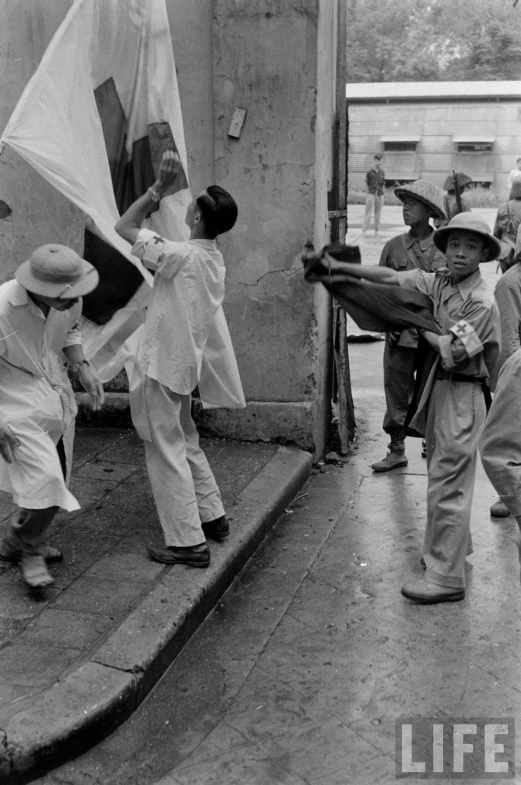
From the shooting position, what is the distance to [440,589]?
437 centimetres

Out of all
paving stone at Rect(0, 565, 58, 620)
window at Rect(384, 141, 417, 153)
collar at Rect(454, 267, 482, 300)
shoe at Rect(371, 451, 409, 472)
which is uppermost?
collar at Rect(454, 267, 482, 300)

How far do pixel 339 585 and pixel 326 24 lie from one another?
12.0 ft

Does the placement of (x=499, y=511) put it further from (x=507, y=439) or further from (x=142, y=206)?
(x=142, y=206)

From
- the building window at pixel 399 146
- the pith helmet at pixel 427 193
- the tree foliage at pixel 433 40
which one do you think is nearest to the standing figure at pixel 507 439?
the pith helmet at pixel 427 193

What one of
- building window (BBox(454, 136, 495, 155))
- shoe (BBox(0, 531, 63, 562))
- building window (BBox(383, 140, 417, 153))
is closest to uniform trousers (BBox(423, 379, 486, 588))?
shoe (BBox(0, 531, 63, 562))

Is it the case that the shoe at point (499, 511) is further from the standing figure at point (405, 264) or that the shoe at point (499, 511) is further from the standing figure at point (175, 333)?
the standing figure at point (175, 333)

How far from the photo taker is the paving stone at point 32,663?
342 cm

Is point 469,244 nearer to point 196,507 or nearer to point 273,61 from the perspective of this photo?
point 196,507

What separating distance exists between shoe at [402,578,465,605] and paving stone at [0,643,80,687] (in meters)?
1.66

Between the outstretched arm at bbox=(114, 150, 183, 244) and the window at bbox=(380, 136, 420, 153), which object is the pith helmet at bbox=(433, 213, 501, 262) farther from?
the window at bbox=(380, 136, 420, 153)

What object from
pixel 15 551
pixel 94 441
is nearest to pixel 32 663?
pixel 15 551

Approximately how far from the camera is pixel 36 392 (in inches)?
159

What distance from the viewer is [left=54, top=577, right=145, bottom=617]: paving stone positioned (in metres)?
3.97

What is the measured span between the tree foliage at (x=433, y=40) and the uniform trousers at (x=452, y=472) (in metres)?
62.5
